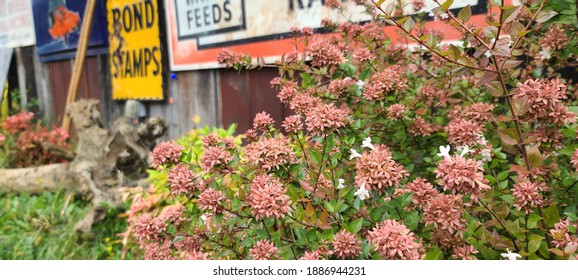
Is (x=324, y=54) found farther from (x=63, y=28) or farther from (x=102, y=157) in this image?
(x=63, y=28)

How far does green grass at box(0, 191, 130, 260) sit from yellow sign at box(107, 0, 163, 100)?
1059 millimetres

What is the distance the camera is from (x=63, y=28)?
4.99m

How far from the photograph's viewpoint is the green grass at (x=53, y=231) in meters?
2.51

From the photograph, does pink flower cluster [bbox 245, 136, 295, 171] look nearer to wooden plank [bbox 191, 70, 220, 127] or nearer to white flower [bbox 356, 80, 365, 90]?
white flower [bbox 356, 80, 365, 90]

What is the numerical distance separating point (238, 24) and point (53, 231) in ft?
4.85

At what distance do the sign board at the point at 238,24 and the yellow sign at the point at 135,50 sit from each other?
21 centimetres

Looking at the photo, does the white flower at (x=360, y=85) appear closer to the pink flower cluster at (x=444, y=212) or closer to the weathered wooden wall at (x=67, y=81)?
the pink flower cluster at (x=444, y=212)

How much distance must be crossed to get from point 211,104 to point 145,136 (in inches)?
19.0

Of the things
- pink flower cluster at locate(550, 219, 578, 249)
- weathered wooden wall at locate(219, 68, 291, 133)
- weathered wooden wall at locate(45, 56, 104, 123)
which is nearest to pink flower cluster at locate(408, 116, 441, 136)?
pink flower cluster at locate(550, 219, 578, 249)

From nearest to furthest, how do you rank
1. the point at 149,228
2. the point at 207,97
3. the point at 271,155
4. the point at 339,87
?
the point at 271,155 < the point at 149,228 < the point at 339,87 < the point at 207,97

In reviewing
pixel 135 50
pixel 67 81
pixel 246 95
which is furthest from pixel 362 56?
pixel 67 81

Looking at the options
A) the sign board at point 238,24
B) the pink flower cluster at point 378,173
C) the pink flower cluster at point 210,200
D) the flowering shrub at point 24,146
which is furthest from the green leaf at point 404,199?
the flowering shrub at point 24,146

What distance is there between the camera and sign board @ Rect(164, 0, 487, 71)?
2502mm

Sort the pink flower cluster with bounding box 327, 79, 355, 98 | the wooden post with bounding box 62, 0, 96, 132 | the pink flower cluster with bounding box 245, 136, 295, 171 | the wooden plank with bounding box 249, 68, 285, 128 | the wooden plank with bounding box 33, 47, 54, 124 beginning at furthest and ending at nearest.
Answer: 1. the wooden plank with bounding box 33, 47, 54, 124
2. the wooden post with bounding box 62, 0, 96, 132
3. the wooden plank with bounding box 249, 68, 285, 128
4. the pink flower cluster with bounding box 327, 79, 355, 98
5. the pink flower cluster with bounding box 245, 136, 295, 171
